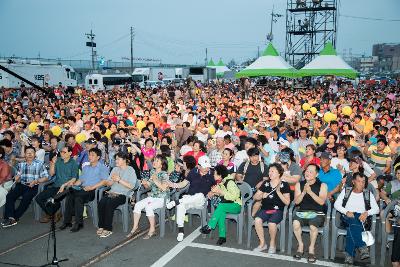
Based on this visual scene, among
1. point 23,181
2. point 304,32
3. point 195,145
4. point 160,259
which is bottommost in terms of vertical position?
point 160,259

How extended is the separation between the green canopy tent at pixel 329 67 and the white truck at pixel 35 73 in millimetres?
24101

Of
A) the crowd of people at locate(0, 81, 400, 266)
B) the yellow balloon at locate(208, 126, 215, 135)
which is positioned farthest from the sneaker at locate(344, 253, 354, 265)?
the yellow balloon at locate(208, 126, 215, 135)

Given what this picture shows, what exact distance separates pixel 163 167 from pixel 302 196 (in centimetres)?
272

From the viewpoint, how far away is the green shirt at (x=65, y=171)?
7.42 metres

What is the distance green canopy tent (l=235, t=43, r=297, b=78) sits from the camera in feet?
67.8

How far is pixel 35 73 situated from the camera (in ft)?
124

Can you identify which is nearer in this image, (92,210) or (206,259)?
(206,259)

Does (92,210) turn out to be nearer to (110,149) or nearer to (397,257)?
(110,149)

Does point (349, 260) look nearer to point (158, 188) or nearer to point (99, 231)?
point (158, 188)

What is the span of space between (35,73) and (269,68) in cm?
2805

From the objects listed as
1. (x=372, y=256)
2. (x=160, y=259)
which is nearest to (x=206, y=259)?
(x=160, y=259)

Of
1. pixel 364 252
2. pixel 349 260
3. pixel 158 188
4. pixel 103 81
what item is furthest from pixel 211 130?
pixel 103 81

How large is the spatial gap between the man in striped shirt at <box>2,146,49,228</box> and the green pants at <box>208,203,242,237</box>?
3953 millimetres

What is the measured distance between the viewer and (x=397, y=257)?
514 centimetres
